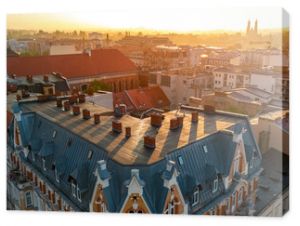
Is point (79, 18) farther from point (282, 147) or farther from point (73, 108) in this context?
point (282, 147)

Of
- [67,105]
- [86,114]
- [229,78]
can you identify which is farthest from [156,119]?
[67,105]

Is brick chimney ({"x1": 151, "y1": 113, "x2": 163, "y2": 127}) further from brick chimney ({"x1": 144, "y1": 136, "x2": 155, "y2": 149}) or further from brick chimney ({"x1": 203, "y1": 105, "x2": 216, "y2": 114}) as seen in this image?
brick chimney ({"x1": 203, "y1": 105, "x2": 216, "y2": 114})

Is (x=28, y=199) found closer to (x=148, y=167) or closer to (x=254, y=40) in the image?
(x=148, y=167)

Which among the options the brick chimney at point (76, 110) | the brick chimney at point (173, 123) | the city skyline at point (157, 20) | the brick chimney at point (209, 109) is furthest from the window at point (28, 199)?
the brick chimney at point (209, 109)

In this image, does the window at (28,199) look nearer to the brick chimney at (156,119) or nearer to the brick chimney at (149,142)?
the brick chimney at (149,142)

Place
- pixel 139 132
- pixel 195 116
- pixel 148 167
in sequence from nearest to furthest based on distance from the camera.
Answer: pixel 148 167, pixel 139 132, pixel 195 116

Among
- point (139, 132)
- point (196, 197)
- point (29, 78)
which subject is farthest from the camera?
point (29, 78)
